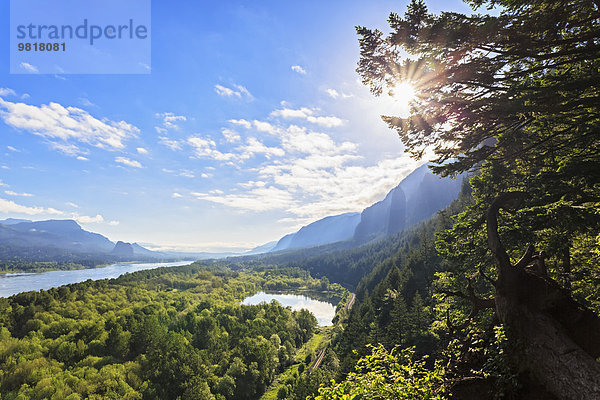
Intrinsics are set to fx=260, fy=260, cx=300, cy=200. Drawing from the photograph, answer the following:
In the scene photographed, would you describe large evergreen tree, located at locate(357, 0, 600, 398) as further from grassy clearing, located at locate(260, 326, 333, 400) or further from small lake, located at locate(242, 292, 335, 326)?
small lake, located at locate(242, 292, 335, 326)

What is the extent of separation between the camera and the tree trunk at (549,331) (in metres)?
3.66

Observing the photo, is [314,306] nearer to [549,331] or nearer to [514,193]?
Result: [514,193]

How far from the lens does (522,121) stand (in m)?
7.93

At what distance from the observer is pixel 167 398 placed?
35094 mm

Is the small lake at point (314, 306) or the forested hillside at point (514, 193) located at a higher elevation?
the forested hillside at point (514, 193)

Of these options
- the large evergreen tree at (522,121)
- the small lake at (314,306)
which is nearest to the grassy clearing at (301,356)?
the small lake at (314,306)

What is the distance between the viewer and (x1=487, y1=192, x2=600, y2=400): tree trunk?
3.66 m

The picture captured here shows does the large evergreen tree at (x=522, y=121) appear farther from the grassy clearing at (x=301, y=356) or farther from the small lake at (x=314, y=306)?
the small lake at (x=314, y=306)

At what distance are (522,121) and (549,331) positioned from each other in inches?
256

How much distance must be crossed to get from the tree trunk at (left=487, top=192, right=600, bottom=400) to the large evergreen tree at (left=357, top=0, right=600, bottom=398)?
0.02 m

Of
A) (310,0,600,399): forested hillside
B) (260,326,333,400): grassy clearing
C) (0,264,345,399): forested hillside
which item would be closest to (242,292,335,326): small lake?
(260,326,333,400): grassy clearing

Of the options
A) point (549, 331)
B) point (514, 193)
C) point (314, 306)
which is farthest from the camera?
point (314, 306)

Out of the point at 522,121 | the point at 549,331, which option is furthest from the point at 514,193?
the point at 549,331

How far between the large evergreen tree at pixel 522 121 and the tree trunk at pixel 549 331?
0.02m
